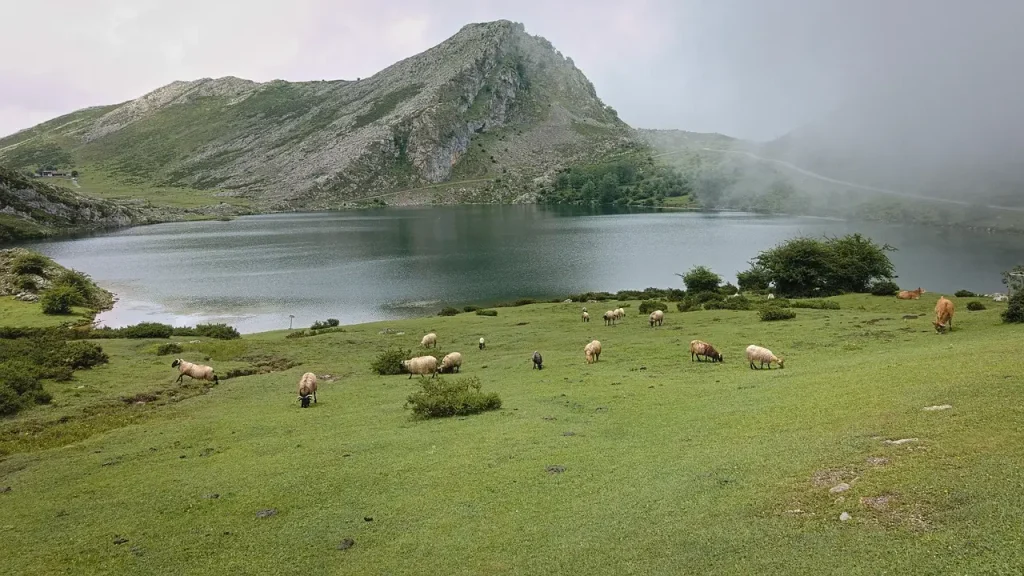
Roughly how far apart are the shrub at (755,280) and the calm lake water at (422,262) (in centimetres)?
1370

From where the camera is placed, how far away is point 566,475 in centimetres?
1180

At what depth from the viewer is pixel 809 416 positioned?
13.0 meters

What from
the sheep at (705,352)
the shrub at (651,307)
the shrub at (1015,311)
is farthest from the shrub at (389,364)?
the shrub at (1015,311)

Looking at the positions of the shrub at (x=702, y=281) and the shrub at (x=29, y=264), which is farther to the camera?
the shrub at (x=29, y=264)

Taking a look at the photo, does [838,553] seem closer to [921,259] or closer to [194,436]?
[194,436]

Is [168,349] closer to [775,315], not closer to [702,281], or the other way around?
[775,315]

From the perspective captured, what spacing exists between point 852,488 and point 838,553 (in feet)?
6.33

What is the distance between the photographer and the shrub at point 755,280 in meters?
53.9

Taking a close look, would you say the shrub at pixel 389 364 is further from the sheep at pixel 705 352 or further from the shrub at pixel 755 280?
the shrub at pixel 755 280

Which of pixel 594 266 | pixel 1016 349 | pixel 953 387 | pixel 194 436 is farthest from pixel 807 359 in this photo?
pixel 594 266

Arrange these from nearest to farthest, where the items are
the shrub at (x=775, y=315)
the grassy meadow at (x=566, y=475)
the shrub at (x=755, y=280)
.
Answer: the grassy meadow at (x=566, y=475) → the shrub at (x=775, y=315) → the shrub at (x=755, y=280)

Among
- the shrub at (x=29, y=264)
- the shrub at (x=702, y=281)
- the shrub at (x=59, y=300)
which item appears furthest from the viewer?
the shrub at (x=29, y=264)

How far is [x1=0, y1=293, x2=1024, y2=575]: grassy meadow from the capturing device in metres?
7.89

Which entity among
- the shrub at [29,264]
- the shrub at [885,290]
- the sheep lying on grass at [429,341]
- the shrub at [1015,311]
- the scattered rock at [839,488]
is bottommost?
the sheep lying on grass at [429,341]
